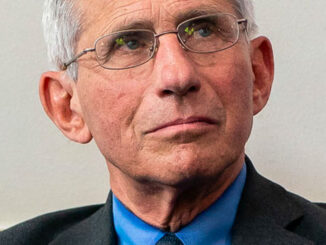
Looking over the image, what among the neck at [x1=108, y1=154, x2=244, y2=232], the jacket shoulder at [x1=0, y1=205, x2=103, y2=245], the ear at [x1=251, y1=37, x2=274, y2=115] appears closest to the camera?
the neck at [x1=108, y1=154, x2=244, y2=232]

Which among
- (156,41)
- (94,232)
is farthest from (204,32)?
(94,232)

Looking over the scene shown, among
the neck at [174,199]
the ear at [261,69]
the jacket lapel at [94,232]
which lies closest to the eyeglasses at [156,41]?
the ear at [261,69]

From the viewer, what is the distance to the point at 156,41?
1.66m

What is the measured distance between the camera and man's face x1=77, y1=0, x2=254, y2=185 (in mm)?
1590

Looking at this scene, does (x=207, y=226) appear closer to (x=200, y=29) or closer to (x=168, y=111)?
(x=168, y=111)

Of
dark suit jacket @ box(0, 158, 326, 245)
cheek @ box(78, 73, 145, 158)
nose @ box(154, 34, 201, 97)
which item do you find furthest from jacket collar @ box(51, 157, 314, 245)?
nose @ box(154, 34, 201, 97)

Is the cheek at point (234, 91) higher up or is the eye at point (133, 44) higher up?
the eye at point (133, 44)

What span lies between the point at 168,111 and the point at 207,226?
1.29 ft

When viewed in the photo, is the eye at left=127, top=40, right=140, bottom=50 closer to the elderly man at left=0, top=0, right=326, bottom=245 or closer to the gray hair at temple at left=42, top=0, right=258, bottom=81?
the elderly man at left=0, top=0, right=326, bottom=245

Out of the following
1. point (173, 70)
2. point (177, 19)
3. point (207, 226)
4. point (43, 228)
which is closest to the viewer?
point (173, 70)

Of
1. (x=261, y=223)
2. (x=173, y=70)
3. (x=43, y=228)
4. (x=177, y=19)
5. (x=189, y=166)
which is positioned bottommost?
(x=43, y=228)

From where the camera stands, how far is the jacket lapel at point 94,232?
6.35 ft

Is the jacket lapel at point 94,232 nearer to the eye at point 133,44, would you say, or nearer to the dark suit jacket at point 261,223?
the dark suit jacket at point 261,223

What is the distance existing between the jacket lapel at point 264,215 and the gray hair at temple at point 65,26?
1.47 feet
